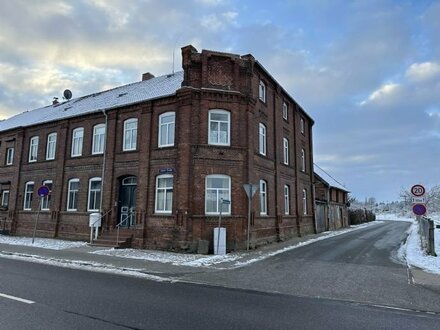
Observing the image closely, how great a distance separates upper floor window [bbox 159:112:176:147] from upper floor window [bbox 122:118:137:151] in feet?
6.71

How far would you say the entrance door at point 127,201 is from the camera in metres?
20.6

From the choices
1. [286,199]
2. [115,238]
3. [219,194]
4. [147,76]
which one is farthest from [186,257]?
[147,76]

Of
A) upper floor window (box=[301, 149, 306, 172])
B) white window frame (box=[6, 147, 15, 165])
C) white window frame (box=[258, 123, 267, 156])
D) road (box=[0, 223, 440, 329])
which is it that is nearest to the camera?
road (box=[0, 223, 440, 329])

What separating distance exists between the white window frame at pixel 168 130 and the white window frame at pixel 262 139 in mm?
5202

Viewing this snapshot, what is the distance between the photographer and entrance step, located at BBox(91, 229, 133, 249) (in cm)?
1869

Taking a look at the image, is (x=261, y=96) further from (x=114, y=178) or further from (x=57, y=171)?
(x=57, y=171)

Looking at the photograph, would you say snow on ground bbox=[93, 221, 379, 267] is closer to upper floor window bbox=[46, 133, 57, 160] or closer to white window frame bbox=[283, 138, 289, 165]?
white window frame bbox=[283, 138, 289, 165]

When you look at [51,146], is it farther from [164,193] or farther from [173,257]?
[173,257]

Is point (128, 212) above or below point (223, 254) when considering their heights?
above

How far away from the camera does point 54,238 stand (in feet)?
75.6

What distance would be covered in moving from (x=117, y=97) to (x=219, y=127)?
943cm

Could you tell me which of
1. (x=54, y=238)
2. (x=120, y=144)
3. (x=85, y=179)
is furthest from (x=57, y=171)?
(x=120, y=144)

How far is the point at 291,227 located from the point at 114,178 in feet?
40.2

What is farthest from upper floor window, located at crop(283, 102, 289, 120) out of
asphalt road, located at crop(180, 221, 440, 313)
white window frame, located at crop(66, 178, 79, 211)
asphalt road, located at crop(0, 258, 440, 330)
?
asphalt road, located at crop(0, 258, 440, 330)
